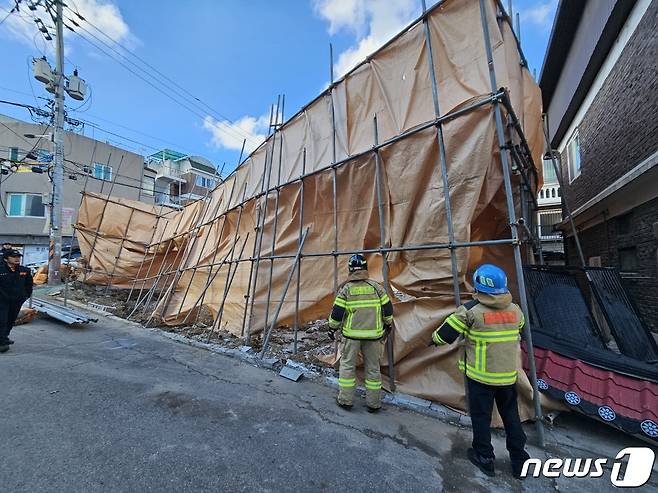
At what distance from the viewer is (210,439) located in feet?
8.98

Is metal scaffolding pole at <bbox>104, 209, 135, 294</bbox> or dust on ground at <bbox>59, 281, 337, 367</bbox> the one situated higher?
metal scaffolding pole at <bbox>104, 209, 135, 294</bbox>

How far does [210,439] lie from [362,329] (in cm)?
177

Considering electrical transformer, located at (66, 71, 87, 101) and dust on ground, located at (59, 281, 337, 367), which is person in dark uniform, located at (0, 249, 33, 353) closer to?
dust on ground, located at (59, 281, 337, 367)

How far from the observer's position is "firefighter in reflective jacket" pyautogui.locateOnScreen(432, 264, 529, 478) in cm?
239

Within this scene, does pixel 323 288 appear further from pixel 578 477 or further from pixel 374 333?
pixel 578 477

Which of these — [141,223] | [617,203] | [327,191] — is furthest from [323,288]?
[141,223]

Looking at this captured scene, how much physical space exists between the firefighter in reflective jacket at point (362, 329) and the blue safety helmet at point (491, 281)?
1198 mm

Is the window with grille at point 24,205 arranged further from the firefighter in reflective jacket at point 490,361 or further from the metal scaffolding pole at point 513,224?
the firefighter in reflective jacket at point 490,361

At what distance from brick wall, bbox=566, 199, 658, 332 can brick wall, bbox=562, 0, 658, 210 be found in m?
0.99

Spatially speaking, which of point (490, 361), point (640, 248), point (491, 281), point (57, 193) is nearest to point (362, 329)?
point (490, 361)

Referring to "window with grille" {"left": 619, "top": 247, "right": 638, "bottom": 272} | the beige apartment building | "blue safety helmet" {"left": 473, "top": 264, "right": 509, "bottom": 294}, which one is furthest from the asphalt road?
the beige apartment building

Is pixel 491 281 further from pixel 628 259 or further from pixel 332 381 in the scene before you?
pixel 628 259

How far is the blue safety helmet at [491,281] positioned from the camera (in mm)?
2463

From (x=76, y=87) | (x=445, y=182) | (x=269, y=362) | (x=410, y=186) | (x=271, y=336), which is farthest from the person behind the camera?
(x=76, y=87)
